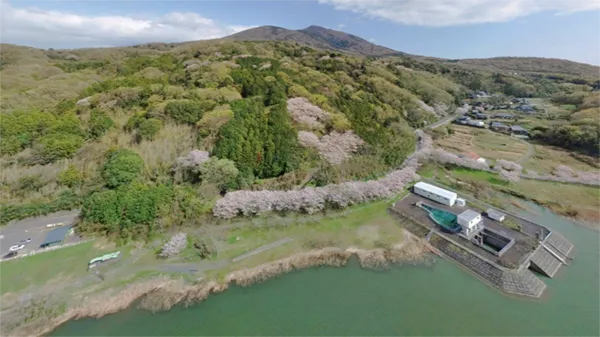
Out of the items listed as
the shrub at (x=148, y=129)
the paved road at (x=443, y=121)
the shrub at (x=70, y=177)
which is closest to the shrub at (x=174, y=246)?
the shrub at (x=70, y=177)

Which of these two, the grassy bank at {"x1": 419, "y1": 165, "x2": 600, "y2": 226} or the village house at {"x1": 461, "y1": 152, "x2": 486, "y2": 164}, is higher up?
the village house at {"x1": 461, "y1": 152, "x2": 486, "y2": 164}

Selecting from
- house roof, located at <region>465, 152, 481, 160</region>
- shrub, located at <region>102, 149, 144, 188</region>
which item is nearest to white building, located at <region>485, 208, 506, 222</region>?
house roof, located at <region>465, 152, 481, 160</region>

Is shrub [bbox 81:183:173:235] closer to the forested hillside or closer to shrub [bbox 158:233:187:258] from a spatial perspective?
the forested hillside

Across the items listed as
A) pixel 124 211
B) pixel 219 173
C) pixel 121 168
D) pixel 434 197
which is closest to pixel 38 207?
pixel 121 168

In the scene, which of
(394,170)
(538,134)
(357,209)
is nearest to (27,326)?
(357,209)

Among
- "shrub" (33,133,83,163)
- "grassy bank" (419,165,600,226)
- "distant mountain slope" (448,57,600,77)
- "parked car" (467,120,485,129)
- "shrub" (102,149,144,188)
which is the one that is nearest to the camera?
"shrub" (102,149,144,188)

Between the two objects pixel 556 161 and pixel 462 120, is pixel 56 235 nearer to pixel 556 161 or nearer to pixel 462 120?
pixel 556 161

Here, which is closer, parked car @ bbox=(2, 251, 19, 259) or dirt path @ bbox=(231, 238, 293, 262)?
parked car @ bbox=(2, 251, 19, 259)
